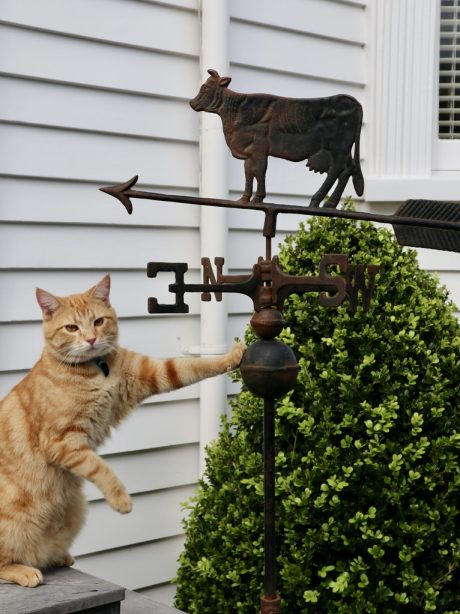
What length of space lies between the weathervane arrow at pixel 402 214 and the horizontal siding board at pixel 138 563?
1.96 meters

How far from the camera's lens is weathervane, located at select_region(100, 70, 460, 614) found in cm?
172

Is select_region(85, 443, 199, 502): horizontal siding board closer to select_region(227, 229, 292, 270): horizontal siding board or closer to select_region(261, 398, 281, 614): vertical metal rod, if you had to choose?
select_region(227, 229, 292, 270): horizontal siding board

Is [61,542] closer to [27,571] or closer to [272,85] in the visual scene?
[27,571]

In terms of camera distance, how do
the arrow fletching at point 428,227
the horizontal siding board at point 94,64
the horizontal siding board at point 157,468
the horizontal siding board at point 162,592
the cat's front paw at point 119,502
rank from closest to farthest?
the arrow fletching at point 428,227
the cat's front paw at point 119,502
the horizontal siding board at point 94,64
the horizontal siding board at point 157,468
the horizontal siding board at point 162,592

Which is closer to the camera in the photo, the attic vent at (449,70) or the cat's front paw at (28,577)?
the cat's front paw at (28,577)

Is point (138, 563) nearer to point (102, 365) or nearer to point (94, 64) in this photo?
point (102, 365)

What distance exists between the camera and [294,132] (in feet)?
6.13

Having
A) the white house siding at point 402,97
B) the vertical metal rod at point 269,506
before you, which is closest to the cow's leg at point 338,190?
the vertical metal rod at point 269,506

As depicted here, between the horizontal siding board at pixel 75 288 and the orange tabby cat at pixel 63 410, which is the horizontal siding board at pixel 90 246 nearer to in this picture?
the horizontal siding board at pixel 75 288

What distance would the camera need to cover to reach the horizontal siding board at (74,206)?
121 inches

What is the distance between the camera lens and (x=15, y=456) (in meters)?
2.22

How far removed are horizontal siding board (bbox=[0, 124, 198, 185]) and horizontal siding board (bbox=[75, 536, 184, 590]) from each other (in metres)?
1.48

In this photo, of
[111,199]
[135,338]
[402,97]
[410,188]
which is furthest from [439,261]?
[111,199]

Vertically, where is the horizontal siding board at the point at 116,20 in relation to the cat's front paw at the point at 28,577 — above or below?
above
